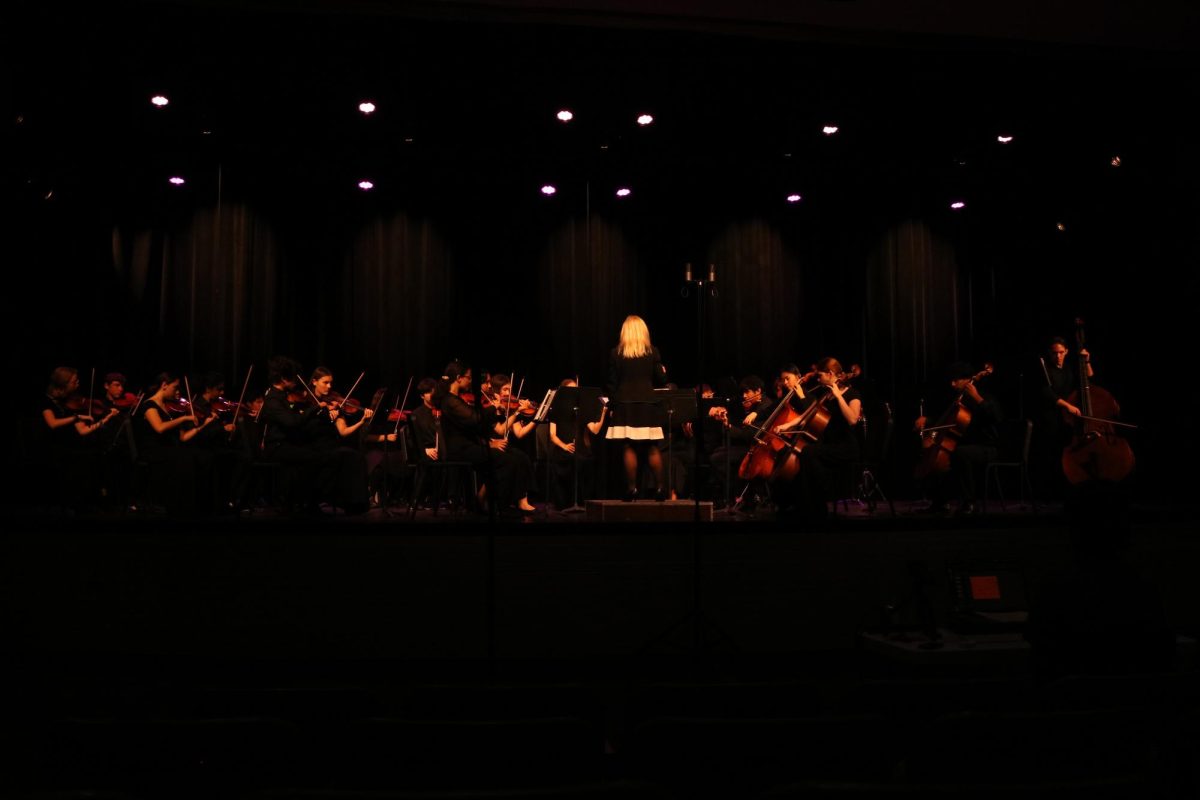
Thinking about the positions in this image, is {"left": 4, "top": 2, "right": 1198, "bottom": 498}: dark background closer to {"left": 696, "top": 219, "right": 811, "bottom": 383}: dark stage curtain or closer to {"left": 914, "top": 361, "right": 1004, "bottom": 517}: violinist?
{"left": 696, "top": 219, "right": 811, "bottom": 383}: dark stage curtain

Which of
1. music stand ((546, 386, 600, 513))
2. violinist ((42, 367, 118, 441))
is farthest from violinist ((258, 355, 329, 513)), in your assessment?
music stand ((546, 386, 600, 513))

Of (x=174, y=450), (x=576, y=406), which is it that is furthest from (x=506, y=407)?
(x=174, y=450)

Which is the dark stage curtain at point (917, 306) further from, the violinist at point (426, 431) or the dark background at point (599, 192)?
the violinist at point (426, 431)

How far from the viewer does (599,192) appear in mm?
11336

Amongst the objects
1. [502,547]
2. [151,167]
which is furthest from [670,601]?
[151,167]

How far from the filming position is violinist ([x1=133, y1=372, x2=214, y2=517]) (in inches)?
285

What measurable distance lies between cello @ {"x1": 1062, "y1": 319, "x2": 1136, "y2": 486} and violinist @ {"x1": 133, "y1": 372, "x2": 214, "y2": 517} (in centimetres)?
704

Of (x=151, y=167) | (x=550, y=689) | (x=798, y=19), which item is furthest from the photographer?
(x=151, y=167)

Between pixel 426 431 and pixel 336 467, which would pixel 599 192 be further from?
pixel 336 467

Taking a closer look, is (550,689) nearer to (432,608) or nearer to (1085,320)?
(432,608)

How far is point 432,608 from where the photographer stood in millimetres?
5344

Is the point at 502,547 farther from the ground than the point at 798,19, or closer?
closer

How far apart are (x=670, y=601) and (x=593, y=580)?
466 mm

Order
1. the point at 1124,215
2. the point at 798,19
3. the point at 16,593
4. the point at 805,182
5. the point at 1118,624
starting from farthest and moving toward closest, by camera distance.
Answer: the point at 805,182
the point at 1124,215
the point at 798,19
the point at 16,593
the point at 1118,624
